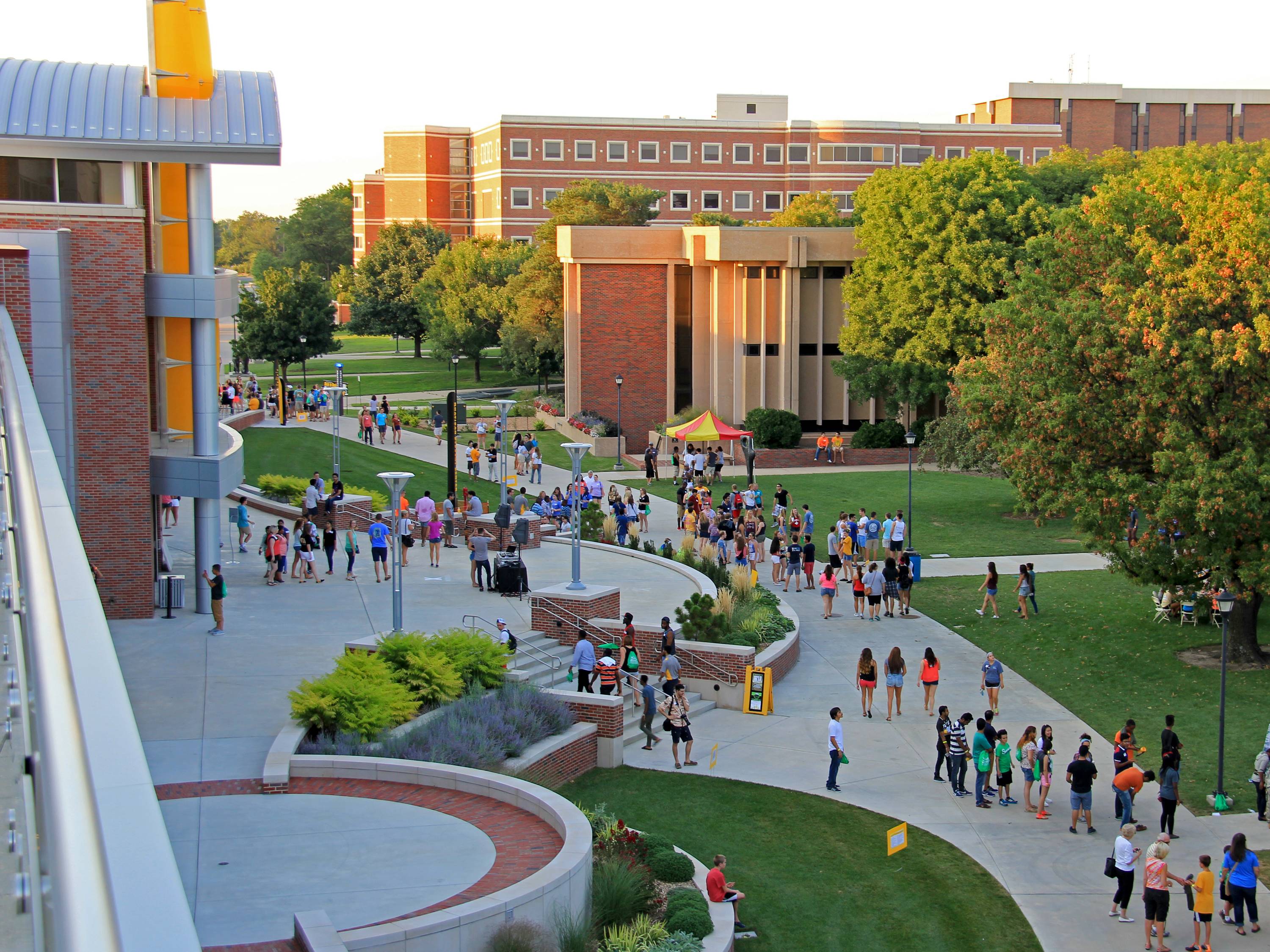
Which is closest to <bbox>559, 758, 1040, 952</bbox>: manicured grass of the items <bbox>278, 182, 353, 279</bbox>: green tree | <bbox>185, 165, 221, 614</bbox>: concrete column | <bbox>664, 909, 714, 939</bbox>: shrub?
<bbox>664, 909, 714, 939</bbox>: shrub

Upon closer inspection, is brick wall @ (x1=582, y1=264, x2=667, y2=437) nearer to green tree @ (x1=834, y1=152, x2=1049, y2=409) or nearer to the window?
green tree @ (x1=834, y1=152, x2=1049, y2=409)

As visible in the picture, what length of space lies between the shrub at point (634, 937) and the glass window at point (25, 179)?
54.4 feet

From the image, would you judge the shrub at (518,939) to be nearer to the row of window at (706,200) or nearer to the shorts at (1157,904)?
the shorts at (1157,904)

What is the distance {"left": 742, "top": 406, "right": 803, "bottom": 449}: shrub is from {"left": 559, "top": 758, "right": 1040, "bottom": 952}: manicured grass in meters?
33.4

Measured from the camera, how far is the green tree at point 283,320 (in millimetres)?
67688

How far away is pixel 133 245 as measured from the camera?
22750 millimetres

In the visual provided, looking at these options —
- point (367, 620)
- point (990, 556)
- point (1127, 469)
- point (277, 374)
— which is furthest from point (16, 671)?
point (277, 374)

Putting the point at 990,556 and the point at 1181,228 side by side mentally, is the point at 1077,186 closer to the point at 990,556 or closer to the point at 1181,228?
the point at 990,556

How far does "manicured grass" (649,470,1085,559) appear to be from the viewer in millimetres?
36000

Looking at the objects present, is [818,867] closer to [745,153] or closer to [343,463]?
[343,463]

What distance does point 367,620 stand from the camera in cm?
2372

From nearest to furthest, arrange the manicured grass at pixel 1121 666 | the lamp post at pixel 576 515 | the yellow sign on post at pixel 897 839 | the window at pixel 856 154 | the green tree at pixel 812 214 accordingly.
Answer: the yellow sign on post at pixel 897 839 → the manicured grass at pixel 1121 666 → the lamp post at pixel 576 515 → the green tree at pixel 812 214 → the window at pixel 856 154

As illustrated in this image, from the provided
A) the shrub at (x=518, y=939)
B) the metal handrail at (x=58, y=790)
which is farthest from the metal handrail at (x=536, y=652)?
the metal handrail at (x=58, y=790)

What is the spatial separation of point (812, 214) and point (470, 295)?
21680mm
